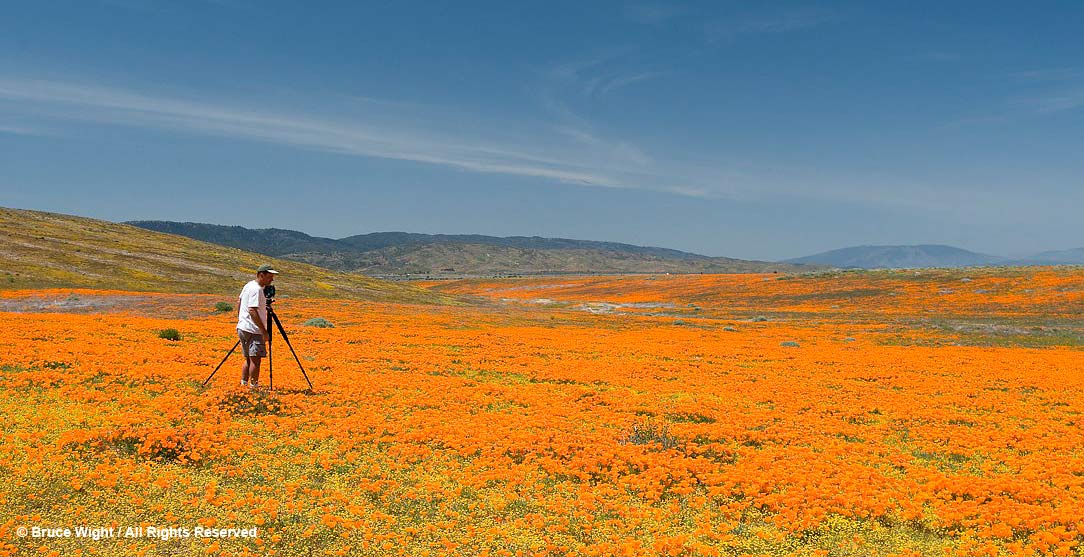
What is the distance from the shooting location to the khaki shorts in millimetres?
13172

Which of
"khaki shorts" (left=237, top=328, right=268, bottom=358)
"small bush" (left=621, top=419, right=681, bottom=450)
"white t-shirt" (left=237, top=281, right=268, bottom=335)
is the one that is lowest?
"small bush" (left=621, top=419, right=681, bottom=450)

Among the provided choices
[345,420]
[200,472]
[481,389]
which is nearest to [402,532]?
[200,472]

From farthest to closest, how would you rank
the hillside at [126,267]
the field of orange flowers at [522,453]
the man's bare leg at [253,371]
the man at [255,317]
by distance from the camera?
the hillside at [126,267] → the man's bare leg at [253,371] → the man at [255,317] → the field of orange flowers at [522,453]

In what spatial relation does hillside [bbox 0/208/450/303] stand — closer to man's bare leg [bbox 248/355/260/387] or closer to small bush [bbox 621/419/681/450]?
man's bare leg [bbox 248/355/260/387]

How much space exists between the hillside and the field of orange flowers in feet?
138

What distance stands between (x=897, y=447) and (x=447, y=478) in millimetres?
10298

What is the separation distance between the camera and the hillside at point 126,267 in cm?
5788

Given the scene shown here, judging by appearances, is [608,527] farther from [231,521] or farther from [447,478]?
[231,521]

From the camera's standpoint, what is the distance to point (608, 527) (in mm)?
7930

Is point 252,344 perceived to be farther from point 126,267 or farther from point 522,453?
point 126,267

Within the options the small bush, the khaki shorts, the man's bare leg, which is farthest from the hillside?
the small bush

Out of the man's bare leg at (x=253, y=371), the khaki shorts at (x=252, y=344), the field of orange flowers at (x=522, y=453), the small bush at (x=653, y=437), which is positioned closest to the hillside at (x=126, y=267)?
the field of orange flowers at (x=522, y=453)

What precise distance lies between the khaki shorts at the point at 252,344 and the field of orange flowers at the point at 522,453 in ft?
3.11

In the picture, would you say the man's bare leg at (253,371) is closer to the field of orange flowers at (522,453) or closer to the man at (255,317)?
the man at (255,317)
